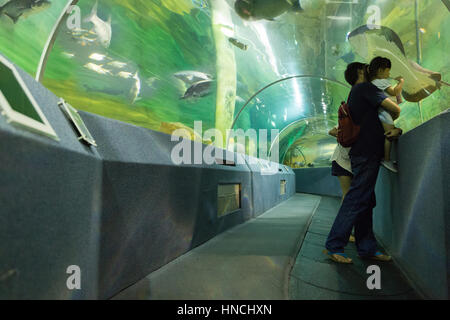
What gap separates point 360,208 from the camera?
7.19 ft

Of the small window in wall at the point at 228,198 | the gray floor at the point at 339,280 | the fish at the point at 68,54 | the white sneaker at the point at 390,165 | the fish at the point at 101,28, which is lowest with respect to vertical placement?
the gray floor at the point at 339,280

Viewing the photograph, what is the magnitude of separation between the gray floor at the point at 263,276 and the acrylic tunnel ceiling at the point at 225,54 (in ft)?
13.0

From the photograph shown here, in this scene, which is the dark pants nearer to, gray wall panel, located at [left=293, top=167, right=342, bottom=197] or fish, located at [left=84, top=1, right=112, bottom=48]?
gray wall panel, located at [left=293, top=167, right=342, bottom=197]

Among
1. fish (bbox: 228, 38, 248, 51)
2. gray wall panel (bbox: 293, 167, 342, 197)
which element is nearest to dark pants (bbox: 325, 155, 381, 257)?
fish (bbox: 228, 38, 248, 51)

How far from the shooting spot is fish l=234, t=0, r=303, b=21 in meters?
6.31

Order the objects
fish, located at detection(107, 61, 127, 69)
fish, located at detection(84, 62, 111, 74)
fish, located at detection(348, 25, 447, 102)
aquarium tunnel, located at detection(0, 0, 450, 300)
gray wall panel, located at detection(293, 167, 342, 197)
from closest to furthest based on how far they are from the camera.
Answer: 1. aquarium tunnel, located at detection(0, 0, 450, 300)
2. fish, located at detection(348, 25, 447, 102)
3. fish, located at detection(84, 62, 111, 74)
4. fish, located at detection(107, 61, 127, 69)
5. gray wall panel, located at detection(293, 167, 342, 197)

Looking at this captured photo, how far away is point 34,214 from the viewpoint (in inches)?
35.3

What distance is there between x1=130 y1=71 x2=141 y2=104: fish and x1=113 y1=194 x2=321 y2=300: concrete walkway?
12.1 metres

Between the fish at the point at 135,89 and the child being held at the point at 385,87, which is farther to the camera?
the fish at the point at 135,89

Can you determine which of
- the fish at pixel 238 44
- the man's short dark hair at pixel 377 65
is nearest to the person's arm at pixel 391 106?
the man's short dark hair at pixel 377 65

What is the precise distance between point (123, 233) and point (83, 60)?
12313 millimetres

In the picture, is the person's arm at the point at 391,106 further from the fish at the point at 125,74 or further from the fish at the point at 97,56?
the fish at the point at 125,74

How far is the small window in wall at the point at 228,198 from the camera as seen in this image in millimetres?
3405

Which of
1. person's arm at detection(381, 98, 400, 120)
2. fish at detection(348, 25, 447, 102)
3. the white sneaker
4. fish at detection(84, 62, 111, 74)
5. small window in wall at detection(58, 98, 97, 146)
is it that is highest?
fish at detection(84, 62, 111, 74)
